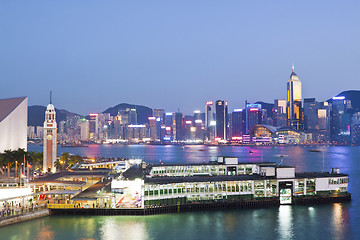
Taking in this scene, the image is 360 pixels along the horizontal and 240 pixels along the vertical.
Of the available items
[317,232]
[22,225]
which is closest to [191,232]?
[317,232]

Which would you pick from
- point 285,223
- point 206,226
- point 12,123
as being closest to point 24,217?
point 206,226

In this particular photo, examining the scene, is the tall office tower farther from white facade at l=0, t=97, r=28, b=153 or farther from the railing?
the railing

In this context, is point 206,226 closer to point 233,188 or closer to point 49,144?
point 233,188

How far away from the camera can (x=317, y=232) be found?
31.4 meters

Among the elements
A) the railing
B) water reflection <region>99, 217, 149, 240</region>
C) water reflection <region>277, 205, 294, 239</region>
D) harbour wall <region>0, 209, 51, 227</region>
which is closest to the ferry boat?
water reflection <region>277, 205, 294, 239</region>

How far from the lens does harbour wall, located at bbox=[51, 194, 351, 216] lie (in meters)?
34.2

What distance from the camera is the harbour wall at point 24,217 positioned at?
30.6 meters

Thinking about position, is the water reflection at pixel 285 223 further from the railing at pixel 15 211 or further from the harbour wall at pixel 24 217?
the railing at pixel 15 211

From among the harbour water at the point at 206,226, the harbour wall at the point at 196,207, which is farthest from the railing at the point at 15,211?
the harbour wall at the point at 196,207

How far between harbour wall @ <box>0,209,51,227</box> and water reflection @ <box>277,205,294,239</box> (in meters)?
19.0

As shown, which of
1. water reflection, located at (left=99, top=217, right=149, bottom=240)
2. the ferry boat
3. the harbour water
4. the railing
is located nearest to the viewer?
water reflection, located at (left=99, top=217, right=149, bottom=240)

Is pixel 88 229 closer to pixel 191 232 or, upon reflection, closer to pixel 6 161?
pixel 191 232

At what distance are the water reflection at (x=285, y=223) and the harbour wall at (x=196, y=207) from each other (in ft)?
4.57

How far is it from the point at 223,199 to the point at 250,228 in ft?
20.5
